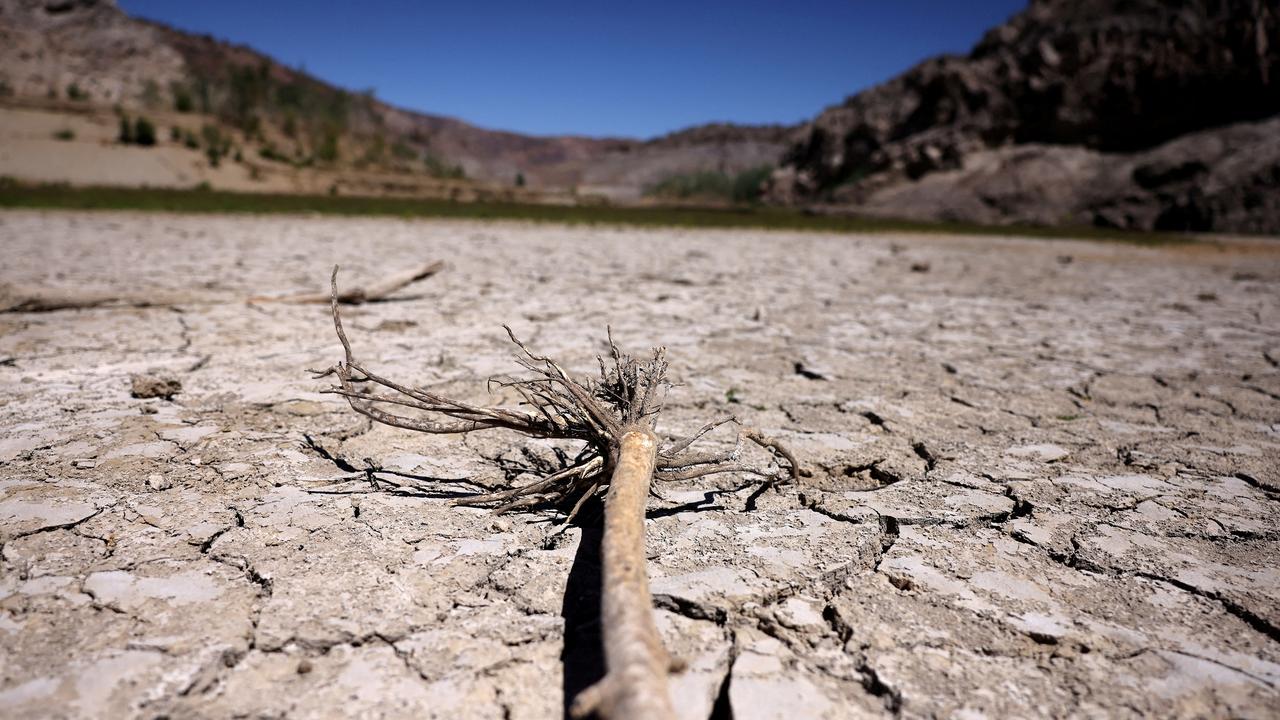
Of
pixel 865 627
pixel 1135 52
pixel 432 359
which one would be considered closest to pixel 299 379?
pixel 432 359

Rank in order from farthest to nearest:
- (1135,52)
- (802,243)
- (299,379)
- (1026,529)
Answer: (1135,52) → (802,243) → (299,379) → (1026,529)

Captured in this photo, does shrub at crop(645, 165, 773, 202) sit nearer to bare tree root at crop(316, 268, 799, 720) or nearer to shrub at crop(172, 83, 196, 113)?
shrub at crop(172, 83, 196, 113)

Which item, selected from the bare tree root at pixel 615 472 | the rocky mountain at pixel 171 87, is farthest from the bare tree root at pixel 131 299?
the rocky mountain at pixel 171 87

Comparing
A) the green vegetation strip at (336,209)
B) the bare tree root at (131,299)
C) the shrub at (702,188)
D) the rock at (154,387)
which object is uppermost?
the shrub at (702,188)

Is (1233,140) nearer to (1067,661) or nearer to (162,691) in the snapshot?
(1067,661)

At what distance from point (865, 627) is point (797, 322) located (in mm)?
2842

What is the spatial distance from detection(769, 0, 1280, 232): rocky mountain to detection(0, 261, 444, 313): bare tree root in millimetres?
16097

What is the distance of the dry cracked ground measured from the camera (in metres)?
0.99

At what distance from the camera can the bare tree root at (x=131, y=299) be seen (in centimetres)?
298

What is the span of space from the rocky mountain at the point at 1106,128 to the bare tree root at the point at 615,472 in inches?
643

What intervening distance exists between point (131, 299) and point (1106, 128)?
22.1 m

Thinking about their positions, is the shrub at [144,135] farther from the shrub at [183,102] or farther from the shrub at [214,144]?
the shrub at [183,102]

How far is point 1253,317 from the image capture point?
4.36m

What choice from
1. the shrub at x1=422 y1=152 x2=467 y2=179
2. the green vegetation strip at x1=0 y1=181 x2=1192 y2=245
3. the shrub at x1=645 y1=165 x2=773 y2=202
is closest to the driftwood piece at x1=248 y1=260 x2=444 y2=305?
the green vegetation strip at x1=0 y1=181 x2=1192 y2=245
